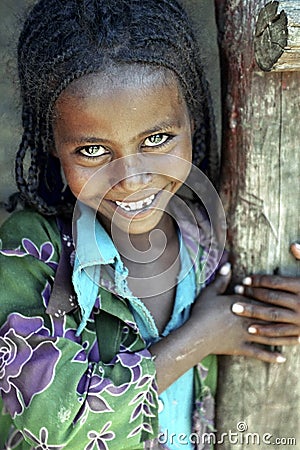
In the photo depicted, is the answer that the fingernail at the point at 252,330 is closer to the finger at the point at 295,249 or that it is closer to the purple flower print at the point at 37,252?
the finger at the point at 295,249

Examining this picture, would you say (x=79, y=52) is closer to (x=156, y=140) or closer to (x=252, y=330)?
(x=156, y=140)

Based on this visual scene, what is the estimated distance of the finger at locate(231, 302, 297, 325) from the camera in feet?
6.18

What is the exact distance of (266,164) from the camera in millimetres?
1858

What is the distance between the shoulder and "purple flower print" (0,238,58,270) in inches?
0.4

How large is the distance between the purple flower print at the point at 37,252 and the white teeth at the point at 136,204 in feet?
0.71

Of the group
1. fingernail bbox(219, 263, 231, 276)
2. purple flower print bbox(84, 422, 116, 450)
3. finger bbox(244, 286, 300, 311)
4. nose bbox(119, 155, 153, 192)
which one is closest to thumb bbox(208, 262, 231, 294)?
fingernail bbox(219, 263, 231, 276)

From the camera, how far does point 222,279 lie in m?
1.99

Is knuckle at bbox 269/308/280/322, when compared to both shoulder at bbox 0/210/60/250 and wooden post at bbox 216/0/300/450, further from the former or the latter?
shoulder at bbox 0/210/60/250

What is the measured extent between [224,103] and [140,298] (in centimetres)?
55

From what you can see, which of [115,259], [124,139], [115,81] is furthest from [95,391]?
[115,81]

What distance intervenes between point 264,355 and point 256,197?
41 centimetres

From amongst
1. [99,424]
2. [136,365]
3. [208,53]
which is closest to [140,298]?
[136,365]

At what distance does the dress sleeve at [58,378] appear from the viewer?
1.72 metres

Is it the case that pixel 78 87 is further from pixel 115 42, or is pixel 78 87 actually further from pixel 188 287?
pixel 188 287
